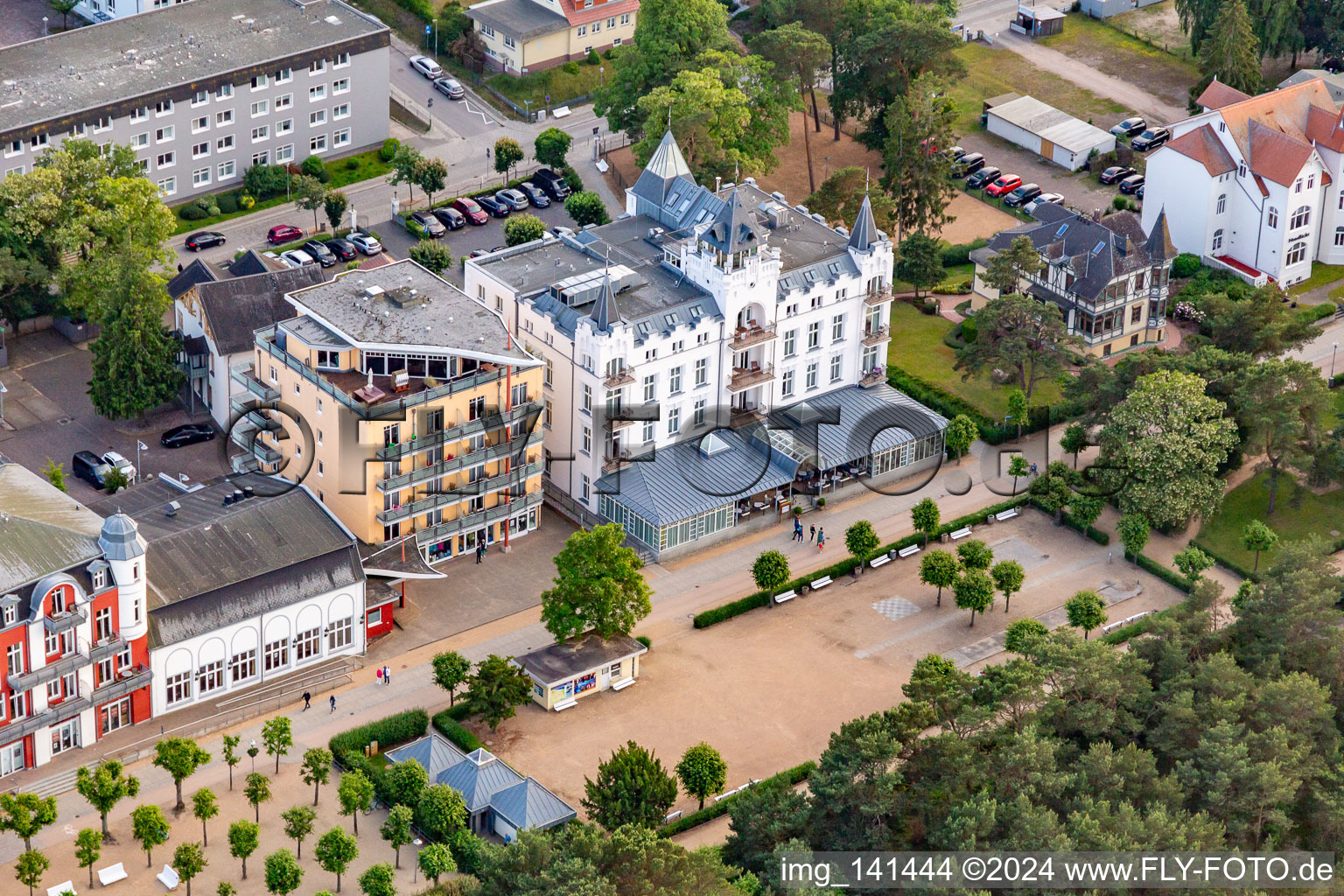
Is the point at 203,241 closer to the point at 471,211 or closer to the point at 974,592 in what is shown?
the point at 471,211

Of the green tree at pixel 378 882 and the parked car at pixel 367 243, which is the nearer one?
the green tree at pixel 378 882

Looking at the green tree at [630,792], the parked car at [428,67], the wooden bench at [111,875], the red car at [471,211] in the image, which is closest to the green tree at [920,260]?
the red car at [471,211]

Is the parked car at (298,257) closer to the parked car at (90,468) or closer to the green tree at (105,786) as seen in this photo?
the parked car at (90,468)

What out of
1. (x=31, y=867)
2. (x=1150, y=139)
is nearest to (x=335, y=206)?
(x=1150, y=139)

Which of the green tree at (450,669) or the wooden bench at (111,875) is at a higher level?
the green tree at (450,669)

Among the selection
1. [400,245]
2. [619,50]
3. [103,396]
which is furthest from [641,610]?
[619,50]

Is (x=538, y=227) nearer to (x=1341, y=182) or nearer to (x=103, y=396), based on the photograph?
(x=103, y=396)

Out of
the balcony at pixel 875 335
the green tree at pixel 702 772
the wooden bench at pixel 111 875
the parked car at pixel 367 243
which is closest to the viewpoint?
the wooden bench at pixel 111 875

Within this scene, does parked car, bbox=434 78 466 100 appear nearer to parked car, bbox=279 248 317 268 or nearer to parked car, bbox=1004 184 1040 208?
parked car, bbox=279 248 317 268
